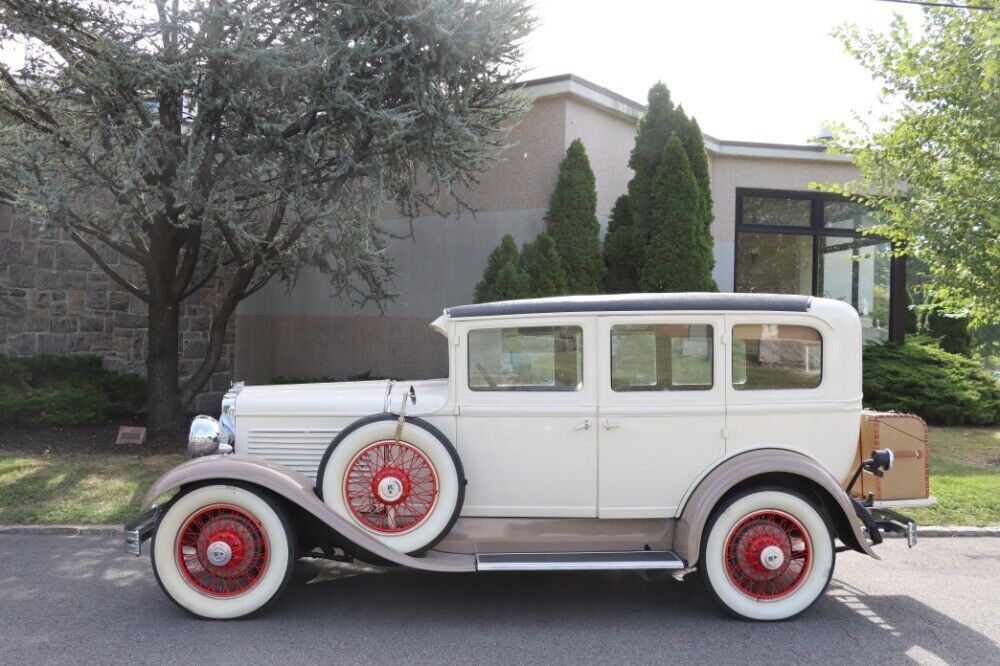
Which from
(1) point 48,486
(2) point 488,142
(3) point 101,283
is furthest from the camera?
(3) point 101,283

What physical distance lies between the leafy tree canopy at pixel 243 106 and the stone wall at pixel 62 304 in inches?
117

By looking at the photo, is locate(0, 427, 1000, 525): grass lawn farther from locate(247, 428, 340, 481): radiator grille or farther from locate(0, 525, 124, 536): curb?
locate(247, 428, 340, 481): radiator grille

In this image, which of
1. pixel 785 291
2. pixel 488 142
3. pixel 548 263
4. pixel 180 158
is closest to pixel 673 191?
pixel 548 263

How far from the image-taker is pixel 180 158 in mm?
8188

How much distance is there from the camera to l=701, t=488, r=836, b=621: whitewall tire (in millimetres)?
4691

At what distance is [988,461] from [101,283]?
11.9 metres

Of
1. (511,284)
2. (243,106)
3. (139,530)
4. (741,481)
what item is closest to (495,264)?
(511,284)

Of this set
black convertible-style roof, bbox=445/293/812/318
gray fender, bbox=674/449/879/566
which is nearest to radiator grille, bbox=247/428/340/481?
black convertible-style roof, bbox=445/293/812/318

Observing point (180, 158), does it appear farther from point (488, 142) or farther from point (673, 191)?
point (673, 191)

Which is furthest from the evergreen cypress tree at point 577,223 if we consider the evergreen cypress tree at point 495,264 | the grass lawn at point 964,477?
the grass lawn at point 964,477

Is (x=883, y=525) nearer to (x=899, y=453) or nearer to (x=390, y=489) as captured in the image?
(x=899, y=453)

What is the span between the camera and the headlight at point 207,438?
16.1ft

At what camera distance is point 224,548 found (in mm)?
4574

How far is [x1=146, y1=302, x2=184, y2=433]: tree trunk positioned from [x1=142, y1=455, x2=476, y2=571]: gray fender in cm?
562
